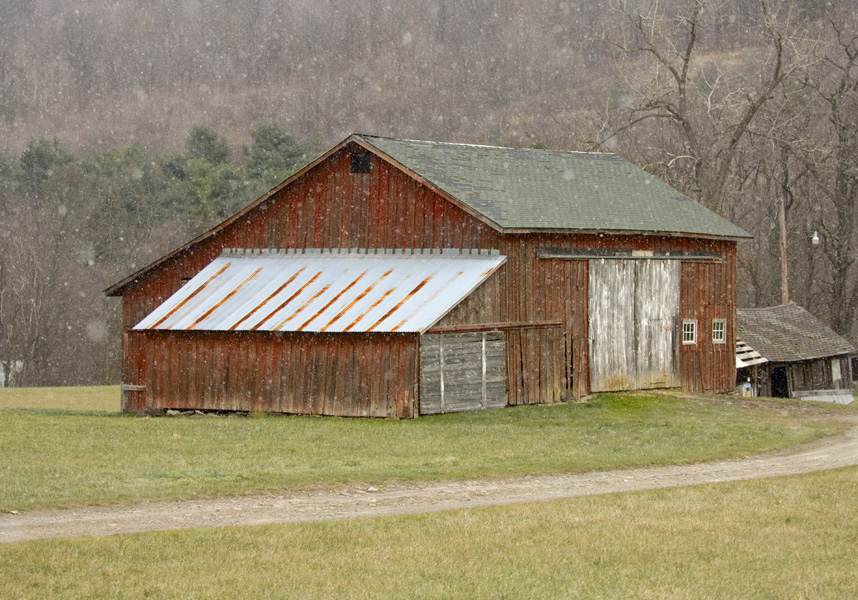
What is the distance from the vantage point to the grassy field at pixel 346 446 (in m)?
19.2

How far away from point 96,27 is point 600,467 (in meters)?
182

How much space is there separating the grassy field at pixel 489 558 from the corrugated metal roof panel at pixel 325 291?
13.4 meters

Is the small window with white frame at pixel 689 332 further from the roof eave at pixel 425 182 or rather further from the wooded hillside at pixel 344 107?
the wooded hillside at pixel 344 107

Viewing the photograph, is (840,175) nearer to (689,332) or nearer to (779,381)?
(779,381)

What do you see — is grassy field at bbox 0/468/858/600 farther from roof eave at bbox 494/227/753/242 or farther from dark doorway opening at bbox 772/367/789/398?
dark doorway opening at bbox 772/367/789/398

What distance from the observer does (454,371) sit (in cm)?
3011

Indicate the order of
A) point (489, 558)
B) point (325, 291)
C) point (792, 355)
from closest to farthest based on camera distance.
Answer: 1. point (489, 558)
2. point (325, 291)
3. point (792, 355)

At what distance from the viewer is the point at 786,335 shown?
163 ft

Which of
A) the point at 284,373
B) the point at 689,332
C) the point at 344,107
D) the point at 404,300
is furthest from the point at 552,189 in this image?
the point at 344,107

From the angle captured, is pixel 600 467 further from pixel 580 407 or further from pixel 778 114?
pixel 778 114

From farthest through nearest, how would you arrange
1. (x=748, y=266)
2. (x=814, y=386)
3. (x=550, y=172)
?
(x=748, y=266), (x=814, y=386), (x=550, y=172)

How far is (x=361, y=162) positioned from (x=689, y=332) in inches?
437

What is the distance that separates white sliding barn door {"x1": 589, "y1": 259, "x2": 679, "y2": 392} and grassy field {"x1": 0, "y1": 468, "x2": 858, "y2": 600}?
56.2 feet

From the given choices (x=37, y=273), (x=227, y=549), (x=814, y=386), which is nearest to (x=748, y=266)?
(x=814, y=386)
